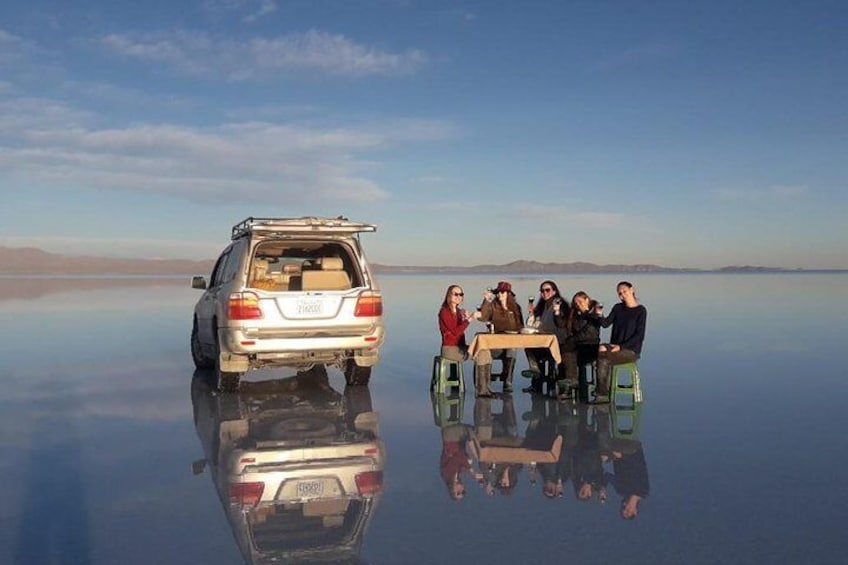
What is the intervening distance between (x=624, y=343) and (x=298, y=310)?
4.21 meters

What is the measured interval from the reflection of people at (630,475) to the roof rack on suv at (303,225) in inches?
179

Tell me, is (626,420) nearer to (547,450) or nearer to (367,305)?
(547,450)

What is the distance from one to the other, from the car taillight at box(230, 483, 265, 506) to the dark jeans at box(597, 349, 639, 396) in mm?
5125

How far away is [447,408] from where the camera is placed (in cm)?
980

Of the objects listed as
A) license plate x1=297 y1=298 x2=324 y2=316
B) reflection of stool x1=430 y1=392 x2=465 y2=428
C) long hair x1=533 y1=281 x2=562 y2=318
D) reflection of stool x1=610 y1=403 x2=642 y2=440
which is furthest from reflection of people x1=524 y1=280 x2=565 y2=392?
license plate x1=297 y1=298 x2=324 y2=316

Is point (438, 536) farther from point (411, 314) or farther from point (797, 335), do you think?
point (411, 314)

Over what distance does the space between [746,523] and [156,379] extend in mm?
9729

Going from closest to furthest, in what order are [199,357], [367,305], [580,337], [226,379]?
[367,305], [580,337], [226,379], [199,357]

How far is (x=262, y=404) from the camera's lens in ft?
33.3

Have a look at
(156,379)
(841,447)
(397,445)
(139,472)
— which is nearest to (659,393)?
(841,447)

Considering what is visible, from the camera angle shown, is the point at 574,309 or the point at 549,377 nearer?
the point at 574,309

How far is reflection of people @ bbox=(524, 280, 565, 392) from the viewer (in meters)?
11.0

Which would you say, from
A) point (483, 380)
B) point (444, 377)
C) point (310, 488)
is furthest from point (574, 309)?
point (310, 488)

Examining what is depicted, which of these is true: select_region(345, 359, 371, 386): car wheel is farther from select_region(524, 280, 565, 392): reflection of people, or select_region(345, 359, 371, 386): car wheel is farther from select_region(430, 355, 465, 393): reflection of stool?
select_region(524, 280, 565, 392): reflection of people
